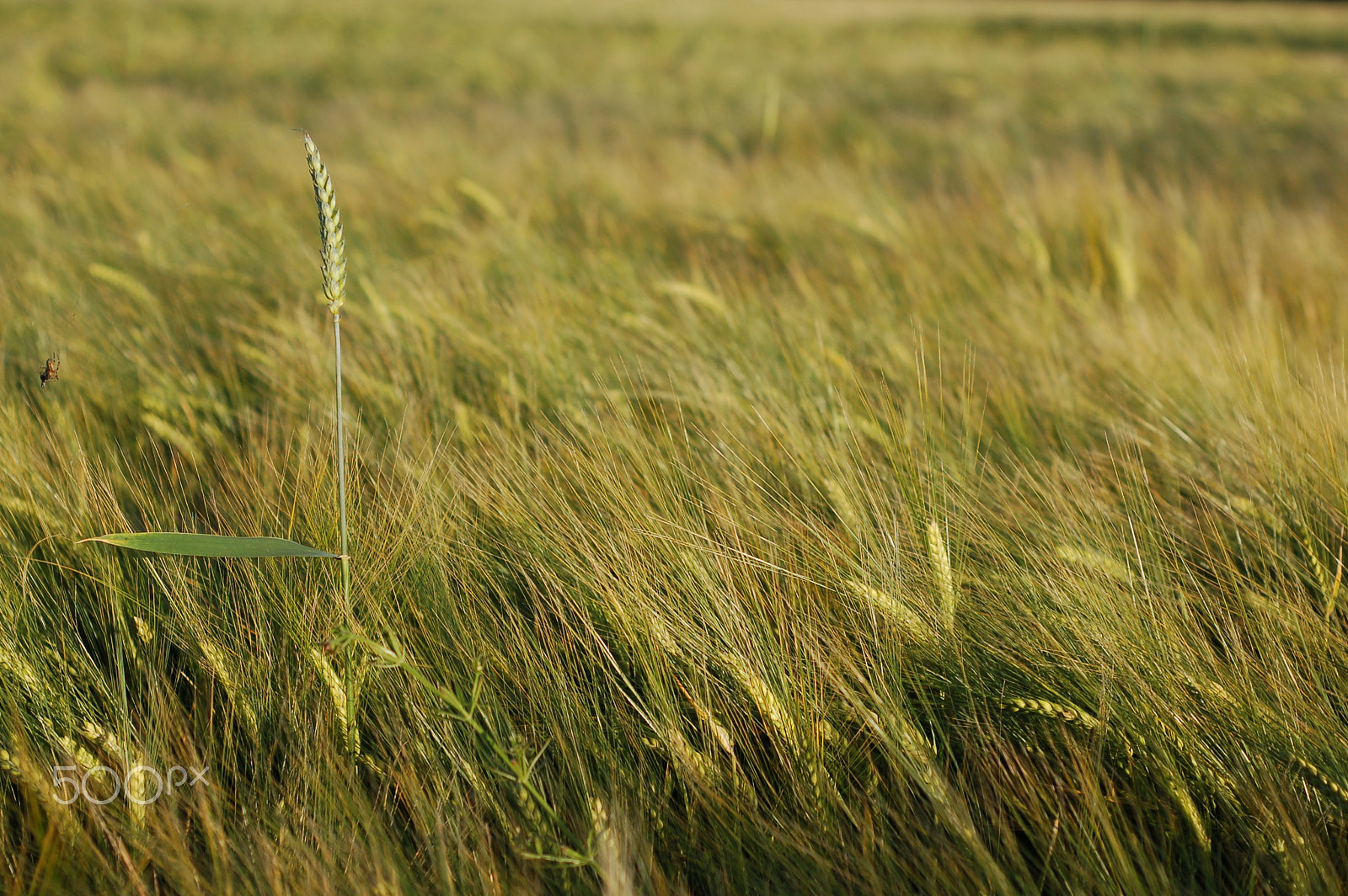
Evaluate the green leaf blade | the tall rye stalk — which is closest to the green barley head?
the tall rye stalk

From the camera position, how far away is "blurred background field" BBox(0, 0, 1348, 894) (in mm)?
872

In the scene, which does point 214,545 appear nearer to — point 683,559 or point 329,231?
point 329,231

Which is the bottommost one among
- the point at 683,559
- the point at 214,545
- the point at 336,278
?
the point at 683,559

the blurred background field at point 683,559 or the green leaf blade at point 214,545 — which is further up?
the green leaf blade at point 214,545

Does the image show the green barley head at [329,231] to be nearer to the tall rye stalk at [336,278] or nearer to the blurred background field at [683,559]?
the tall rye stalk at [336,278]

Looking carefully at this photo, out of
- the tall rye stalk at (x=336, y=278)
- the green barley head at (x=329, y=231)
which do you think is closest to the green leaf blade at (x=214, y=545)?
the tall rye stalk at (x=336, y=278)

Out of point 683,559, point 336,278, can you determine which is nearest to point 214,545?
point 336,278

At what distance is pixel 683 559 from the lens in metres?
1.08

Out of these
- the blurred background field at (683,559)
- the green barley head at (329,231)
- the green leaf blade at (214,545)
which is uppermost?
the green barley head at (329,231)

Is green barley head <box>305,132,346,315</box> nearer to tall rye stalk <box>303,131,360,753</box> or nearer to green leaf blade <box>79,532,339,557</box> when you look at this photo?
tall rye stalk <box>303,131,360,753</box>

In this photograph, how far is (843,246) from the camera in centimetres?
265

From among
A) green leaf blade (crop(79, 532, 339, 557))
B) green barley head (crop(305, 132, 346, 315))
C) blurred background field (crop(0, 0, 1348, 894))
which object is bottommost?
blurred background field (crop(0, 0, 1348, 894))

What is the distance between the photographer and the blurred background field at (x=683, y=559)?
872 millimetres

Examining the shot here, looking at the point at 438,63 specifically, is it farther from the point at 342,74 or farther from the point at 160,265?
the point at 160,265
